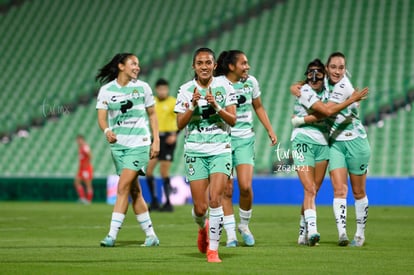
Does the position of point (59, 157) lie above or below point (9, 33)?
below

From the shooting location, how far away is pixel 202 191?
1045cm

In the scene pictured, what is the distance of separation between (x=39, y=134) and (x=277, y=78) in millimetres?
7864

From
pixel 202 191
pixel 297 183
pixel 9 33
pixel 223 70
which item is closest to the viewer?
pixel 202 191

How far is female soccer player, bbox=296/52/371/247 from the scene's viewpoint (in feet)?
39.1

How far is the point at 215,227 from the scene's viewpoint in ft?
32.7

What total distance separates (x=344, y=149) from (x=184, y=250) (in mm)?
2391

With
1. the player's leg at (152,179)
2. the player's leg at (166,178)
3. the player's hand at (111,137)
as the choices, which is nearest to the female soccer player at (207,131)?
the player's hand at (111,137)

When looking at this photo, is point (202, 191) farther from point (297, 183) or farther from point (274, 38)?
point (274, 38)

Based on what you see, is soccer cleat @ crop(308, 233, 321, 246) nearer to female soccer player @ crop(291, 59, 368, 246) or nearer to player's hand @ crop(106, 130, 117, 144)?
female soccer player @ crop(291, 59, 368, 246)

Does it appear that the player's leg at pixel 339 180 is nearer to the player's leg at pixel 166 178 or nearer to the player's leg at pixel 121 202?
the player's leg at pixel 121 202

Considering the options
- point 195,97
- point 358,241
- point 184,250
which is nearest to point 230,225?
point 184,250

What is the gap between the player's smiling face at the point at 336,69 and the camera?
11.9 meters

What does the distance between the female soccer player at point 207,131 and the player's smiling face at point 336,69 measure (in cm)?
199

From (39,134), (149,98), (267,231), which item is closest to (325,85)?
(149,98)
